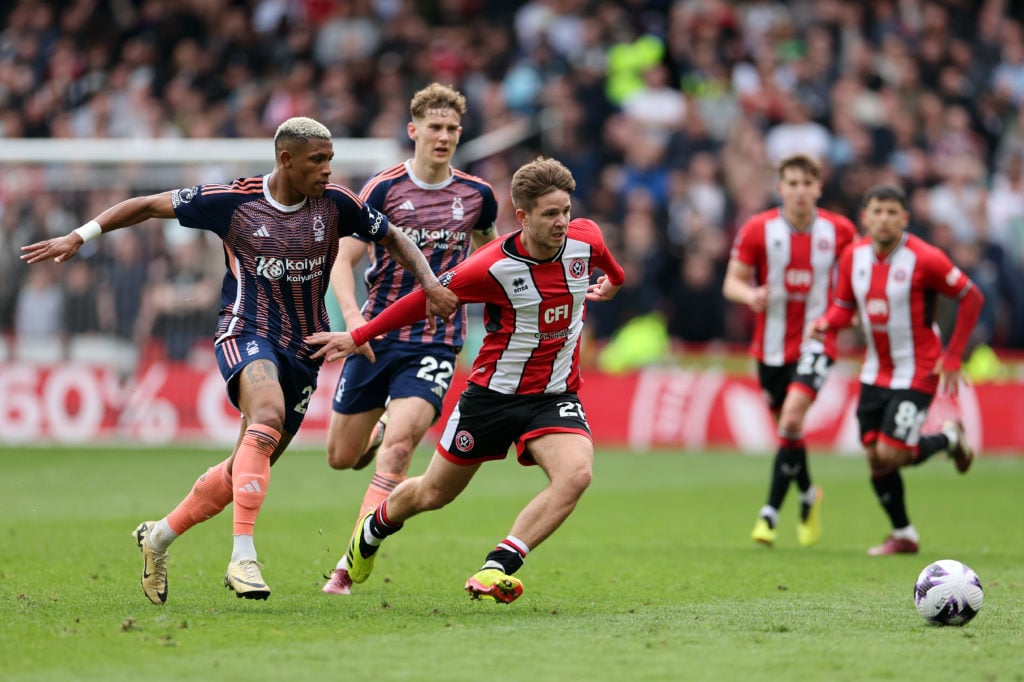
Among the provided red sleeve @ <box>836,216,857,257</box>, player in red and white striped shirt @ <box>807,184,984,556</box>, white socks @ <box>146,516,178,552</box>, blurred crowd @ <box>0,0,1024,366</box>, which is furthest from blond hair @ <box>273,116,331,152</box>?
blurred crowd @ <box>0,0,1024,366</box>

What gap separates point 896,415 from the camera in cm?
1087

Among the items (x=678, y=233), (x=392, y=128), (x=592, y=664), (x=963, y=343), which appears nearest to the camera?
(x=592, y=664)

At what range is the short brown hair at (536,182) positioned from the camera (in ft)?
24.8

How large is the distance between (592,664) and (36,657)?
7.07 feet

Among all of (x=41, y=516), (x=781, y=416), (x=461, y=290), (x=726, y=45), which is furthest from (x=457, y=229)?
(x=726, y=45)

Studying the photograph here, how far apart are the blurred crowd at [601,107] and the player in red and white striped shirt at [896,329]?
8600 mm

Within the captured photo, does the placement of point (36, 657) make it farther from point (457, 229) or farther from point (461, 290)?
point (457, 229)

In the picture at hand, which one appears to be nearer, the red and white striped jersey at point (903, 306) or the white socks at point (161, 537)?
the white socks at point (161, 537)

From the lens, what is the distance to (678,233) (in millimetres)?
21062

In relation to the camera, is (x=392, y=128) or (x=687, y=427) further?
(x=392, y=128)

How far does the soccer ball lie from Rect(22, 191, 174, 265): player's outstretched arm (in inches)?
159

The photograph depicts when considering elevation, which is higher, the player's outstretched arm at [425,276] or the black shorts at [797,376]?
the player's outstretched arm at [425,276]

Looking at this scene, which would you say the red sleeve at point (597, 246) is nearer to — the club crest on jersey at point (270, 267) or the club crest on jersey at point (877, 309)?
the club crest on jersey at point (270, 267)

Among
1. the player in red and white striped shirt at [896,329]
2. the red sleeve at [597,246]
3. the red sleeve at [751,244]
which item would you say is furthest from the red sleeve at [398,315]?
the red sleeve at [751,244]
